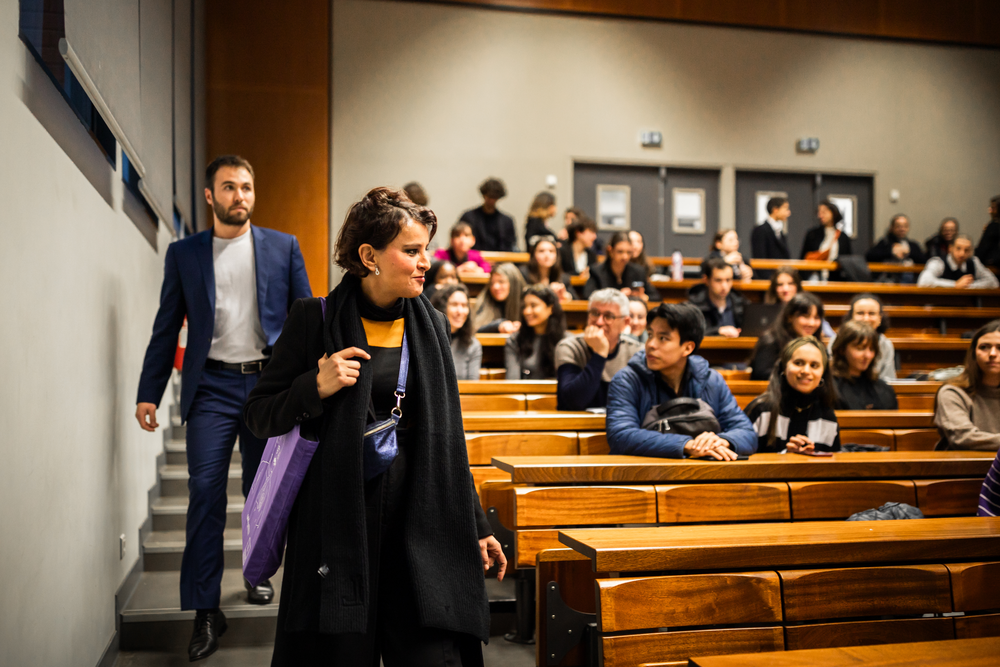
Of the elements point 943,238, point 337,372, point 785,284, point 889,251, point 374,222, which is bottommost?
point 337,372

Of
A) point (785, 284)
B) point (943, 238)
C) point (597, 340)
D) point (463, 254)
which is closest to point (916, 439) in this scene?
point (597, 340)

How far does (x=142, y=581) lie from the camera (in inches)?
110

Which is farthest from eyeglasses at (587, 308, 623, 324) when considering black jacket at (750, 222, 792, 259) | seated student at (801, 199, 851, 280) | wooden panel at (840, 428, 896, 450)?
seated student at (801, 199, 851, 280)

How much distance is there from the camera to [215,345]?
230 centimetres

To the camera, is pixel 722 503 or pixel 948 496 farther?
pixel 948 496

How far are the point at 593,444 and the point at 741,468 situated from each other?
2.35 feet

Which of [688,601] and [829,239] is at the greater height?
[829,239]

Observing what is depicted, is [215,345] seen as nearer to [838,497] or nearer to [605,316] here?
[605,316]

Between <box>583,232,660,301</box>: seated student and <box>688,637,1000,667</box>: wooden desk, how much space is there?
4.51 m

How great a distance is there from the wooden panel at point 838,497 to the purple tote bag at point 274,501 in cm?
144

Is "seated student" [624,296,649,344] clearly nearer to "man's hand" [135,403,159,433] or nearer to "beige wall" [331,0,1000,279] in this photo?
"man's hand" [135,403,159,433]

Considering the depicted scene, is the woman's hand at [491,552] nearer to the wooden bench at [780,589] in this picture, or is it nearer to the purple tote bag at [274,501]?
the wooden bench at [780,589]

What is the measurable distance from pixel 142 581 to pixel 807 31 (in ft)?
28.3

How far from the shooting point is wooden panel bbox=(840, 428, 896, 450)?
3.26m
